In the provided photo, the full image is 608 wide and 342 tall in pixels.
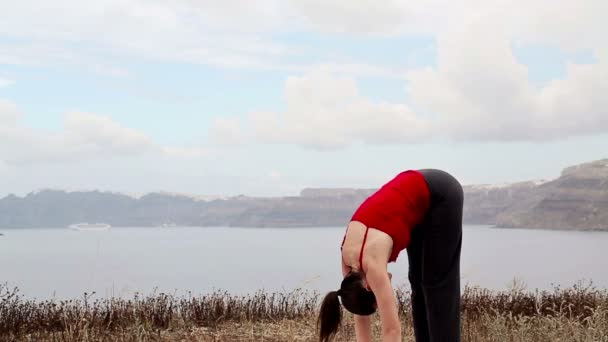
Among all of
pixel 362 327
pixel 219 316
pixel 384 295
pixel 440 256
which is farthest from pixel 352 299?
pixel 219 316

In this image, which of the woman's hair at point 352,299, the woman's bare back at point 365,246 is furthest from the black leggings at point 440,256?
the woman's hair at point 352,299

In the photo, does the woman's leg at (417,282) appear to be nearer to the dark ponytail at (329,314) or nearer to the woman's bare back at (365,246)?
the woman's bare back at (365,246)

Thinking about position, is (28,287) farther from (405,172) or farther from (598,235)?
(598,235)

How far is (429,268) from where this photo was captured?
4836mm

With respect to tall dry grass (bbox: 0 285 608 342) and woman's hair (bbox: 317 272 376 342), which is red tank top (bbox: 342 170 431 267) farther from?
tall dry grass (bbox: 0 285 608 342)

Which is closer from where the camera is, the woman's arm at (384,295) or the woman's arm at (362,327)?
the woman's arm at (384,295)

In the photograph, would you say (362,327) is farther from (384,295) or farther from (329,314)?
(384,295)

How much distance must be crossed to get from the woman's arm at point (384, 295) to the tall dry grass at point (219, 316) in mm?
3680

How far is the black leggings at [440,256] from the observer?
15.6ft

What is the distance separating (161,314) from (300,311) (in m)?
2.00

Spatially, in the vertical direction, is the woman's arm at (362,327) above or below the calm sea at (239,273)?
above

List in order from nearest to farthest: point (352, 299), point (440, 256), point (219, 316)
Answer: point (352, 299) → point (440, 256) → point (219, 316)

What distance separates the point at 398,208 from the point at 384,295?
649mm

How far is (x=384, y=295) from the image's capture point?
3.99m
